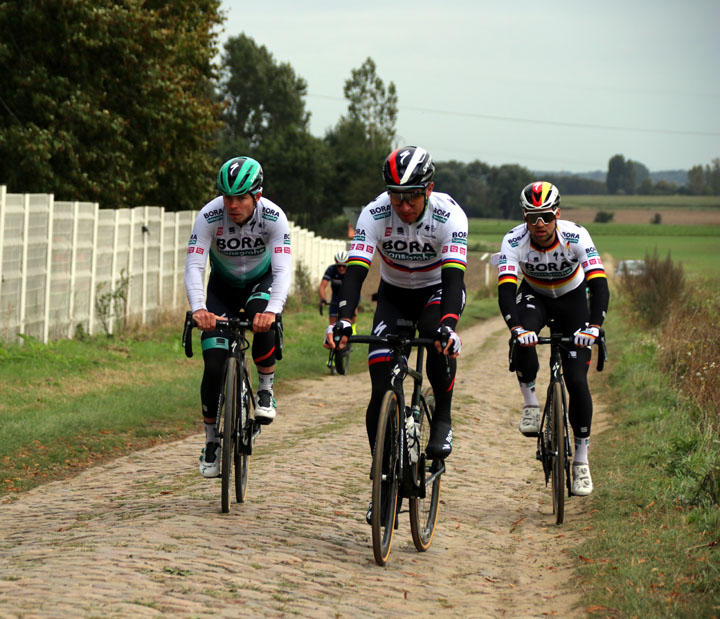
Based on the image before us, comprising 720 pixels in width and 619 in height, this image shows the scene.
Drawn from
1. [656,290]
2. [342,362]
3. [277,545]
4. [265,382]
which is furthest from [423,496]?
[656,290]

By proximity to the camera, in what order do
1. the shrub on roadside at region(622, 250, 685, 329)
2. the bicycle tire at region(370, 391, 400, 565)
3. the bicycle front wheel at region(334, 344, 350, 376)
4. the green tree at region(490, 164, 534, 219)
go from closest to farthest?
the bicycle tire at region(370, 391, 400, 565) → the bicycle front wheel at region(334, 344, 350, 376) → the shrub on roadside at region(622, 250, 685, 329) → the green tree at region(490, 164, 534, 219)

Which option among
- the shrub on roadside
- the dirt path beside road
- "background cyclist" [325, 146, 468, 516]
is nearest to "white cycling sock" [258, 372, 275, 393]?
the dirt path beside road

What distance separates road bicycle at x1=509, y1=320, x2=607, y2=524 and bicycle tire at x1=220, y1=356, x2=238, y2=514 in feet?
7.18

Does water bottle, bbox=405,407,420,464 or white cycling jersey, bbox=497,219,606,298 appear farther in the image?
white cycling jersey, bbox=497,219,606,298

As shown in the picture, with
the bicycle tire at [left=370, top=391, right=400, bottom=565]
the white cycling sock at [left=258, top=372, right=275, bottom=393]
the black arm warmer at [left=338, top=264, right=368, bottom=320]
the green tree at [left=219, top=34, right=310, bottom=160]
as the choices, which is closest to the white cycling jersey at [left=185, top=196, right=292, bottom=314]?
the white cycling sock at [left=258, top=372, right=275, bottom=393]

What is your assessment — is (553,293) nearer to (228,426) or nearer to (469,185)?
(228,426)

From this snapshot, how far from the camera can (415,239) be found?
6668 millimetres

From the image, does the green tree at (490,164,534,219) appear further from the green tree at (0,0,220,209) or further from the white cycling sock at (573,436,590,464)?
the white cycling sock at (573,436,590,464)

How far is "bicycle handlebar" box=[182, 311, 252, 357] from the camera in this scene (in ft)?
23.3

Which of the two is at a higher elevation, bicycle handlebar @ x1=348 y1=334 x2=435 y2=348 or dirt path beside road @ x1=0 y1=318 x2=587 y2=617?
bicycle handlebar @ x1=348 y1=334 x2=435 y2=348

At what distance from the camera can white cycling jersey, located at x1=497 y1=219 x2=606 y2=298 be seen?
8.04 meters

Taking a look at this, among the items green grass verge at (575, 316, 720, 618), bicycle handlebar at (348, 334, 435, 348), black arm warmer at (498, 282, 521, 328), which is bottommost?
green grass verge at (575, 316, 720, 618)

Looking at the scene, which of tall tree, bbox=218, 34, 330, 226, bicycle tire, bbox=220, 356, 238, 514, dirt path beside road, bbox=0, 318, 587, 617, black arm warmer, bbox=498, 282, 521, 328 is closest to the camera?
dirt path beside road, bbox=0, 318, 587, 617

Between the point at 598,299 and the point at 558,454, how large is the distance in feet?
4.09
